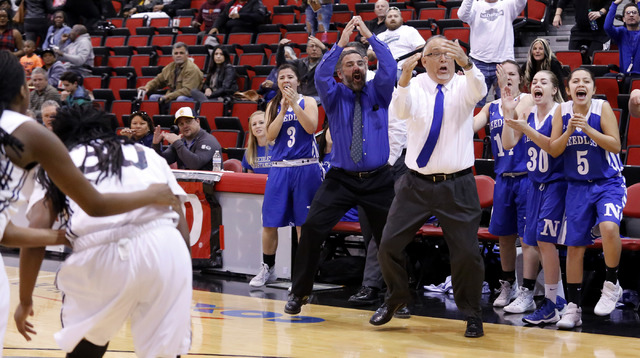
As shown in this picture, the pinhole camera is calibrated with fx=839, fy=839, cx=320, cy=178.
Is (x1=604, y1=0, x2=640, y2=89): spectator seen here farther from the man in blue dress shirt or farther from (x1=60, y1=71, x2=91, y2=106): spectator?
(x1=60, y1=71, x2=91, y2=106): spectator

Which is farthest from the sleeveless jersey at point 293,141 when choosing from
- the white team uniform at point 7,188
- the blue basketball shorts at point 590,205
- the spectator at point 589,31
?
the spectator at point 589,31

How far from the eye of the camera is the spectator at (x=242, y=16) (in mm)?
14891

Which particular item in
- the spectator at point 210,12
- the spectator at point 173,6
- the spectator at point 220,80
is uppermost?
the spectator at point 173,6

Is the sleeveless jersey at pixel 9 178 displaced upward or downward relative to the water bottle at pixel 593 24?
downward

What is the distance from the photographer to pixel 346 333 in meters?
5.77

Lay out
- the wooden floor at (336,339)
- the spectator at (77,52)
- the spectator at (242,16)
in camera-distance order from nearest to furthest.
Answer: the wooden floor at (336,339) → the spectator at (242,16) → the spectator at (77,52)

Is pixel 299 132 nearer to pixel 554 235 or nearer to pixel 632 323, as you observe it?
pixel 554 235

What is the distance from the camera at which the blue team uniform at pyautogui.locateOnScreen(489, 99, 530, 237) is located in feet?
21.7

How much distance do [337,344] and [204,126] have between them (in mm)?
6670

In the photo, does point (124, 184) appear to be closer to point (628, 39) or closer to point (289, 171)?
point (289, 171)

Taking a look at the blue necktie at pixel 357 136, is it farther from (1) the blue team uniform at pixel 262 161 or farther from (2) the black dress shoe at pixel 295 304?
(1) the blue team uniform at pixel 262 161

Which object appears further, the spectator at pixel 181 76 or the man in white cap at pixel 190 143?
the spectator at pixel 181 76

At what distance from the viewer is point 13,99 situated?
2.95 meters

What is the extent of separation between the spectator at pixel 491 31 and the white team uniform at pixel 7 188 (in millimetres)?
7579
